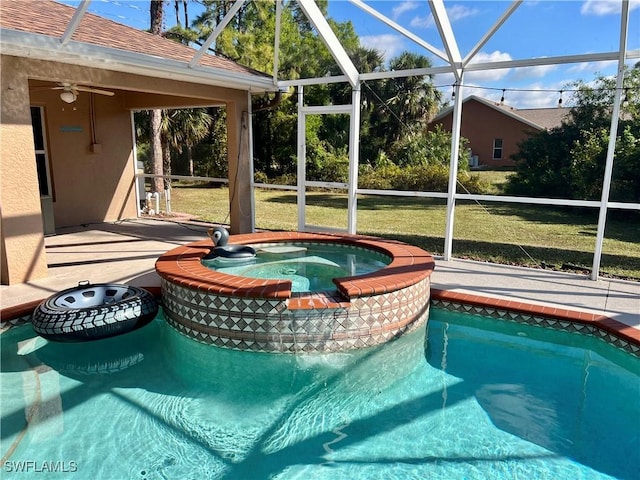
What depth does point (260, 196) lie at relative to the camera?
19.7 m

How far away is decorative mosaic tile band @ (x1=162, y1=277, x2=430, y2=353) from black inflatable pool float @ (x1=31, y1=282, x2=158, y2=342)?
48 centimetres

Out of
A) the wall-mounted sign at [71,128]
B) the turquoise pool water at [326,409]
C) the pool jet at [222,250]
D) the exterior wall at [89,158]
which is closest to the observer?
the turquoise pool water at [326,409]

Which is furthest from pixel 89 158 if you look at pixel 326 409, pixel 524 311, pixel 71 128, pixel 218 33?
pixel 524 311

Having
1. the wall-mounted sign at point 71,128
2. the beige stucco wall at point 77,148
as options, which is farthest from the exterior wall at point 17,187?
the wall-mounted sign at point 71,128

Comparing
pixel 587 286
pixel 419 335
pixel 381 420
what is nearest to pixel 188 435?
pixel 381 420

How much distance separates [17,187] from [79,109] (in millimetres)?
5135

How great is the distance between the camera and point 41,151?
9773 millimetres

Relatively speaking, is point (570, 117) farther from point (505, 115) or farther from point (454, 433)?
point (454, 433)

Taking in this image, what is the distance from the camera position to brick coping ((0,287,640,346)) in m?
4.79

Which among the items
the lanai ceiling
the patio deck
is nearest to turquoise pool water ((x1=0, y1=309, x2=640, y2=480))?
the patio deck

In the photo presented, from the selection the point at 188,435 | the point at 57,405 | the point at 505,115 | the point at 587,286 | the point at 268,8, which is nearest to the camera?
the point at 188,435

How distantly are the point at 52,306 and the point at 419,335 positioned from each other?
13.1ft

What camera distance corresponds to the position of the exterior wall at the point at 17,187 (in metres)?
5.73

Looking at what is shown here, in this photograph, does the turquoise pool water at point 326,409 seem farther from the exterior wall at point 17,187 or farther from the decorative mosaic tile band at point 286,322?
the exterior wall at point 17,187
